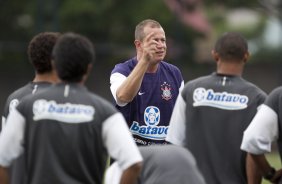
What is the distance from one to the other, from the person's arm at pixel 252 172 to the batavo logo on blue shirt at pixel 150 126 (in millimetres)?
1686

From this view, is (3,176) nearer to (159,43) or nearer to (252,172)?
(252,172)

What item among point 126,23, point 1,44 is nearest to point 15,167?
point 1,44

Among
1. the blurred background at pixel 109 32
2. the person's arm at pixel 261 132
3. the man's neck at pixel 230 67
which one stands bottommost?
the blurred background at pixel 109 32

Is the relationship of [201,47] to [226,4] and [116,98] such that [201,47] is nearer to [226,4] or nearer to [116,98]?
[226,4]

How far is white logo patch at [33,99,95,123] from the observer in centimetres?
568

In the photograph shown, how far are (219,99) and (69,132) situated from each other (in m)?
1.36

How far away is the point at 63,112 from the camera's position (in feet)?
18.7

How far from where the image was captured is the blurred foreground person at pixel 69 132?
5672mm

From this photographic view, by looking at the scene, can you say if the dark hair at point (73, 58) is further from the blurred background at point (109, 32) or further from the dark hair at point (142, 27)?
the blurred background at point (109, 32)

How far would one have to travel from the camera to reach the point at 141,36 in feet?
27.5

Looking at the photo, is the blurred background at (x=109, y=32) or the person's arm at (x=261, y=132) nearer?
the person's arm at (x=261, y=132)

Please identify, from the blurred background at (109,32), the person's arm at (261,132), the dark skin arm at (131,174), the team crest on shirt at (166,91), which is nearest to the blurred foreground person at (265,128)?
the person's arm at (261,132)

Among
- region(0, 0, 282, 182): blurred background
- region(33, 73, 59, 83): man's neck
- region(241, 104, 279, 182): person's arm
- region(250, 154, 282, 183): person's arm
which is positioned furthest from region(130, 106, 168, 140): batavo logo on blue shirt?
region(0, 0, 282, 182): blurred background

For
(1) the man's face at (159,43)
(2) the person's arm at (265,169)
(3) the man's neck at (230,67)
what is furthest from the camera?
(1) the man's face at (159,43)
